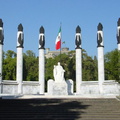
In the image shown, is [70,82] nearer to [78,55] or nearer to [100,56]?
[78,55]

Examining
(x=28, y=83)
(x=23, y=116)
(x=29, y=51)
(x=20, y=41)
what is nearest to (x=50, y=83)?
(x=28, y=83)

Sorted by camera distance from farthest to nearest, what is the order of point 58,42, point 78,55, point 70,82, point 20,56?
1. point 78,55
2. point 20,56
3. point 58,42
4. point 70,82

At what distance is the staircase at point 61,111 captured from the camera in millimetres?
15559

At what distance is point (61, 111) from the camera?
16906 mm

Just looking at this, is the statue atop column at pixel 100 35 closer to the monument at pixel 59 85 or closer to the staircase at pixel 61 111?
the monument at pixel 59 85

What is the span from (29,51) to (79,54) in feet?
122

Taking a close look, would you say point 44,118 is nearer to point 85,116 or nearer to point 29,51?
point 85,116

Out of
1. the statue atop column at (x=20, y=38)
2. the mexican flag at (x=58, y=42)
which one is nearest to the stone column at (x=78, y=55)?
the mexican flag at (x=58, y=42)

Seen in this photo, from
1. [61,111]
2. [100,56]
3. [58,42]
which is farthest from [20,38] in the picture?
[61,111]

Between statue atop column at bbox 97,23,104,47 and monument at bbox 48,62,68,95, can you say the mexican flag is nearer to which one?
monument at bbox 48,62,68,95

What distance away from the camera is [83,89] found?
118ft

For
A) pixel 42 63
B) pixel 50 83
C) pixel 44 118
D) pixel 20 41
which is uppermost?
pixel 20 41

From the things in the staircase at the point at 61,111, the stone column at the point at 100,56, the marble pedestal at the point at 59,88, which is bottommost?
the staircase at the point at 61,111

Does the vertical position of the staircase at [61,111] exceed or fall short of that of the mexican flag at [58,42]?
it falls short
